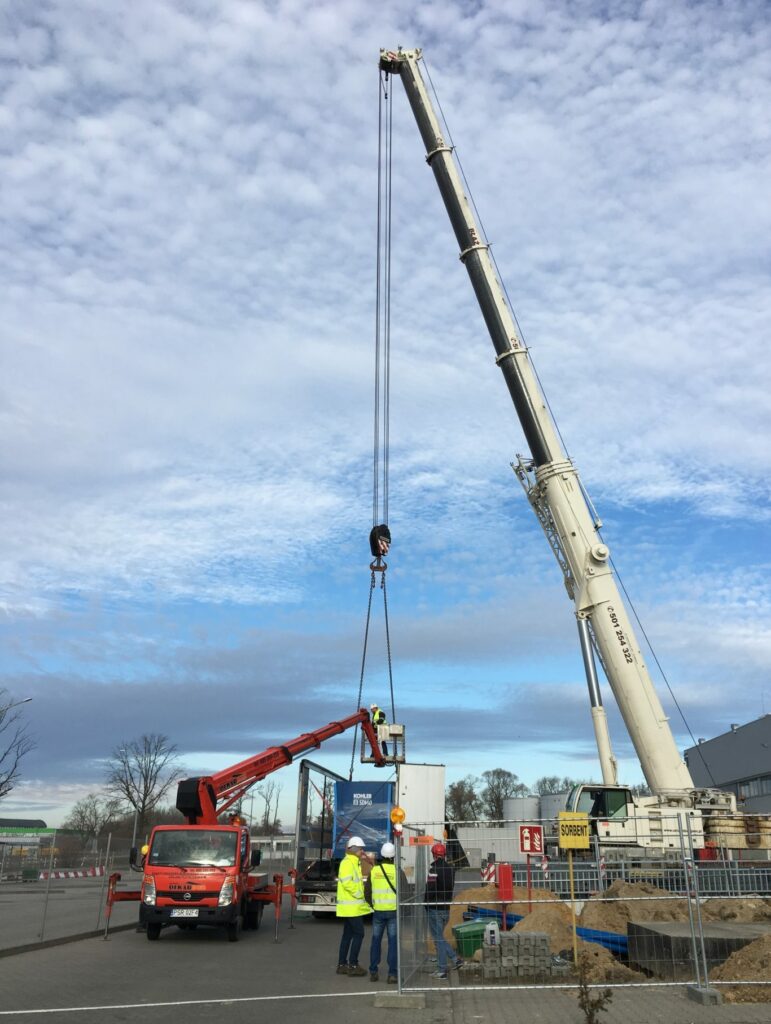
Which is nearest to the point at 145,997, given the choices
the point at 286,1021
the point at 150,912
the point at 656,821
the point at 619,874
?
the point at 286,1021

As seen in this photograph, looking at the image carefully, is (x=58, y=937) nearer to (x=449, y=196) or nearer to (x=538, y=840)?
(x=538, y=840)

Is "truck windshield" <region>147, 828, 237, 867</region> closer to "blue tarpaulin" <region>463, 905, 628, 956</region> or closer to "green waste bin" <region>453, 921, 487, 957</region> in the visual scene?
"blue tarpaulin" <region>463, 905, 628, 956</region>

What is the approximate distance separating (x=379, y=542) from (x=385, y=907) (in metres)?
11.2

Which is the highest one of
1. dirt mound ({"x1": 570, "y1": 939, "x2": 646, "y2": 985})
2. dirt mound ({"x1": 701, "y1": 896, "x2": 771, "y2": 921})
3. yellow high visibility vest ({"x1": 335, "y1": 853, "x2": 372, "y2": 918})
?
yellow high visibility vest ({"x1": 335, "y1": 853, "x2": 372, "y2": 918})

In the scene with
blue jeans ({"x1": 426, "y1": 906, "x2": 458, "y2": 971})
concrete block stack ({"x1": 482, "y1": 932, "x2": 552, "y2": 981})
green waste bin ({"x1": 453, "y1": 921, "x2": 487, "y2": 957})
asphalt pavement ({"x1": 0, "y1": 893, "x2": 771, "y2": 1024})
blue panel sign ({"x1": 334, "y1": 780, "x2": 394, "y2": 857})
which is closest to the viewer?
asphalt pavement ({"x1": 0, "y1": 893, "x2": 771, "y2": 1024})

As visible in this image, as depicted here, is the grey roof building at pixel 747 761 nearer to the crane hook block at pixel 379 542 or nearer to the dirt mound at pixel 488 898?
the crane hook block at pixel 379 542

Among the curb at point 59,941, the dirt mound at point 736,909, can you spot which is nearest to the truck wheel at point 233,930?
the curb at point 59,941

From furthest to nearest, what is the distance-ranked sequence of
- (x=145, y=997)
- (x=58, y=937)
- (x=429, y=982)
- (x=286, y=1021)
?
(x=58, y=937), (x=429, y=982), (x=145, y=997), (x=286, y=1021)

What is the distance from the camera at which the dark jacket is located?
12414mm

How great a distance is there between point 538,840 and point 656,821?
260 inches

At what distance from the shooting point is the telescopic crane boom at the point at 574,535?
58.5 feet

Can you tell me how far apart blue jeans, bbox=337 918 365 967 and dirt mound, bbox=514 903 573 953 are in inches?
85.6

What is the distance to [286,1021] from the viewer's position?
823 centimetres

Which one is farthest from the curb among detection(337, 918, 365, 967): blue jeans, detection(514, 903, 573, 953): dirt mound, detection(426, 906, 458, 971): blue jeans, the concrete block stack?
detection(514, 903, 573, 953): dirt mound
